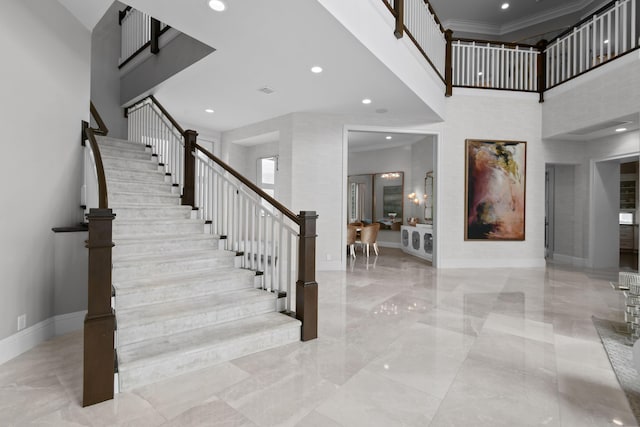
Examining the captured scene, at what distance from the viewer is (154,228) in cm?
375

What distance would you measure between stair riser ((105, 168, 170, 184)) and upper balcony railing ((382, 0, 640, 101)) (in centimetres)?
467

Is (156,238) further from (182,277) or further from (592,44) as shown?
(592,44)

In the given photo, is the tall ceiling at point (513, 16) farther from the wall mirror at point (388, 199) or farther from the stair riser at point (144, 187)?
the stair riser at point (144, 187)

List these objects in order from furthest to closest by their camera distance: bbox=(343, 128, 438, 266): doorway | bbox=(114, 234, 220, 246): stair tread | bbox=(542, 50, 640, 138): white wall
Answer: bbox=(343, 128, 438, 266): doorway < bbox=(542, 50, 640, 138): white wall < bbox=(114, 234, 220, 246): stair tread

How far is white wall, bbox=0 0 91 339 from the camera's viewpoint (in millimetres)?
2537

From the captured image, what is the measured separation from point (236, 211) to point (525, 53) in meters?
7.28

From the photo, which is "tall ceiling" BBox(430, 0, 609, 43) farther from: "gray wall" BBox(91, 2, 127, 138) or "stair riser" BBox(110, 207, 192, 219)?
"stair riser" BBox(110, 207, 192, 219)

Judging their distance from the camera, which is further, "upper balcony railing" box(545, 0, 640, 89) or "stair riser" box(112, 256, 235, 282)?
"upper balcony railing" box(545, 0, 640, 89)

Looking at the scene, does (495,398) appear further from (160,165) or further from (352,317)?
(160,165)

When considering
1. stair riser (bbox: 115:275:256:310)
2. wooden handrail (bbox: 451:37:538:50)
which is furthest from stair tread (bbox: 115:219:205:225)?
wooden handrail (bbox: 451:37:538:50)

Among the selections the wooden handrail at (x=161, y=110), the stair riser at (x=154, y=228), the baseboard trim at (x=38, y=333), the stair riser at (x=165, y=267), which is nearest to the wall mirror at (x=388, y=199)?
the wooden handrail at (x=161, y=110)

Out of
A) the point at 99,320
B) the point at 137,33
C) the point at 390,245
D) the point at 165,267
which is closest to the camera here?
the point at 99,320

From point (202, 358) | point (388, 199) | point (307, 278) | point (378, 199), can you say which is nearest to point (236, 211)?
point (307, 278)

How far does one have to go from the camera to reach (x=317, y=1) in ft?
9.21
